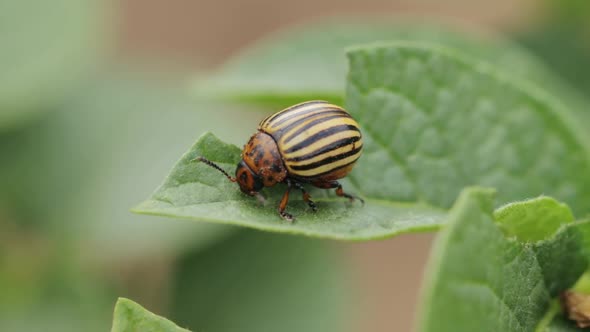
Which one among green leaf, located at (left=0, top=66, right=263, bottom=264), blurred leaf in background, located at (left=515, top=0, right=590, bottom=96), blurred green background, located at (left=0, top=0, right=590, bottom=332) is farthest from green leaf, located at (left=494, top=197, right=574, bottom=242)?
blurred leaf in background, located at (left=515, top=0, right=590, bottom=96)

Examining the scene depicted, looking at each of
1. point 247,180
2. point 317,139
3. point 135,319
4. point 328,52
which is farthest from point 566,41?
point 135,319

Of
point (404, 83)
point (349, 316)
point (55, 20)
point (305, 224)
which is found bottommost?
point (349, 316)

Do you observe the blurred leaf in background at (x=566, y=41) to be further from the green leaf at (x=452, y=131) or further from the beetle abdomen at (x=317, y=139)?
the beetle abdomen at (x=317, y=139)

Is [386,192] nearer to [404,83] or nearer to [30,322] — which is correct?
[404,83]

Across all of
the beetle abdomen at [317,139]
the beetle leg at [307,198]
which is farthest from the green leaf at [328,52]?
the beetle leg at [307,198]

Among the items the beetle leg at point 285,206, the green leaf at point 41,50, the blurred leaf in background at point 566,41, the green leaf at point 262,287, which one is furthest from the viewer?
the blurred leaf in background at point 566,41

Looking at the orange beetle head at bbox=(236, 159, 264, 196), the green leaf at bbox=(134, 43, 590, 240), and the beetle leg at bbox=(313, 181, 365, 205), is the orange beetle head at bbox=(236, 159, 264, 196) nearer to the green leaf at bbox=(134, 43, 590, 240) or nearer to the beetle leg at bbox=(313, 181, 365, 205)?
the green leaf at bbox=(134, 43, 590, 240)

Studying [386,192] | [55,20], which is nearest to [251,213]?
[386,192]
